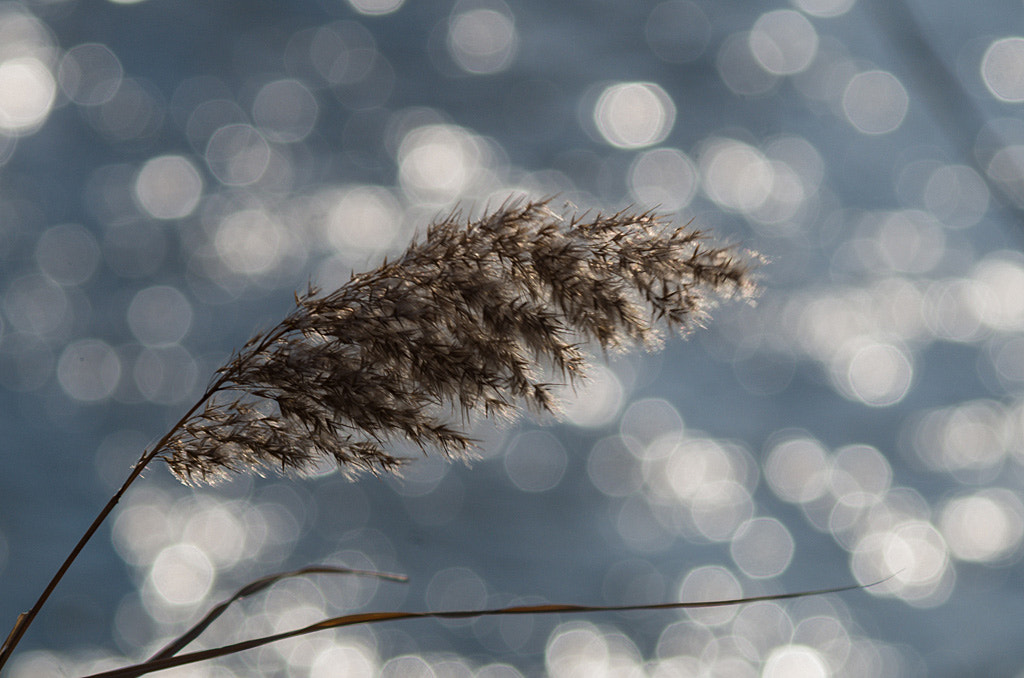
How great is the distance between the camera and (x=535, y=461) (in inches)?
205

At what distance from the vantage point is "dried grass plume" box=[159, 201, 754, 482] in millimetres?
717

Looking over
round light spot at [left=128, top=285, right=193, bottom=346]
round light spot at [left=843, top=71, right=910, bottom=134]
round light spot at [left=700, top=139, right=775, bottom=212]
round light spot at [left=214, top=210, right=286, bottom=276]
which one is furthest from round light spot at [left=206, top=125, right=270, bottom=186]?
A: round light spot at [left=843, top=71, right=910, bottom=134]

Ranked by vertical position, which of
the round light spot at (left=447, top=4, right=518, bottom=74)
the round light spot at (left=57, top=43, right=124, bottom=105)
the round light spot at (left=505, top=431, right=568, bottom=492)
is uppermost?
the round light spot at (left=447, top=4, right=518, bottom=74)

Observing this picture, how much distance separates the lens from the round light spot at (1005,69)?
5.79 m

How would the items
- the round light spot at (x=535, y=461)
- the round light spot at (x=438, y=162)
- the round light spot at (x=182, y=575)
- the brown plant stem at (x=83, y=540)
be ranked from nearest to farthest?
the brown plant stem at (x=83, y=540), the round light spot at (x=182, y=575), the round light spot at (x=535, y=461), the round light spot at (x=438, y=162)

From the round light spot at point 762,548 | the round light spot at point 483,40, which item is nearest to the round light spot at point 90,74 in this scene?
the round light spot at point 483,40

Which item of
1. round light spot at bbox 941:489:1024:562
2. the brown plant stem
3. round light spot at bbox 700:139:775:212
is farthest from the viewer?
round light spot at bbox 700:139:775:212

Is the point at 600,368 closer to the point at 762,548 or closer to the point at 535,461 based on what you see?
the point at 535,461

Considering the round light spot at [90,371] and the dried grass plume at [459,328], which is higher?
the round light spot at [90,371]

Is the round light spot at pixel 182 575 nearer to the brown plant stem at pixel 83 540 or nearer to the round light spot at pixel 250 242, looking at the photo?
the round light spot at pixel 250 242

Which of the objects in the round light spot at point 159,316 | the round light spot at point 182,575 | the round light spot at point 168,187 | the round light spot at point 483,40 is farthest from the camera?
the round light spot at point 483,40

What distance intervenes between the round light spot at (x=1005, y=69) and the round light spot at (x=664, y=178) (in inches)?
79.3

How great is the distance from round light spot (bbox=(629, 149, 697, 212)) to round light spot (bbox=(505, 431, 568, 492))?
1.75m

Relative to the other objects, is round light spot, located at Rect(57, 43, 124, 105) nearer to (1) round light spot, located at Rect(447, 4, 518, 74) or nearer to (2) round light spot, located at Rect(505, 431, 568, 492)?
(1) round light spot, located at Rect(447, 4, 518, 74)
